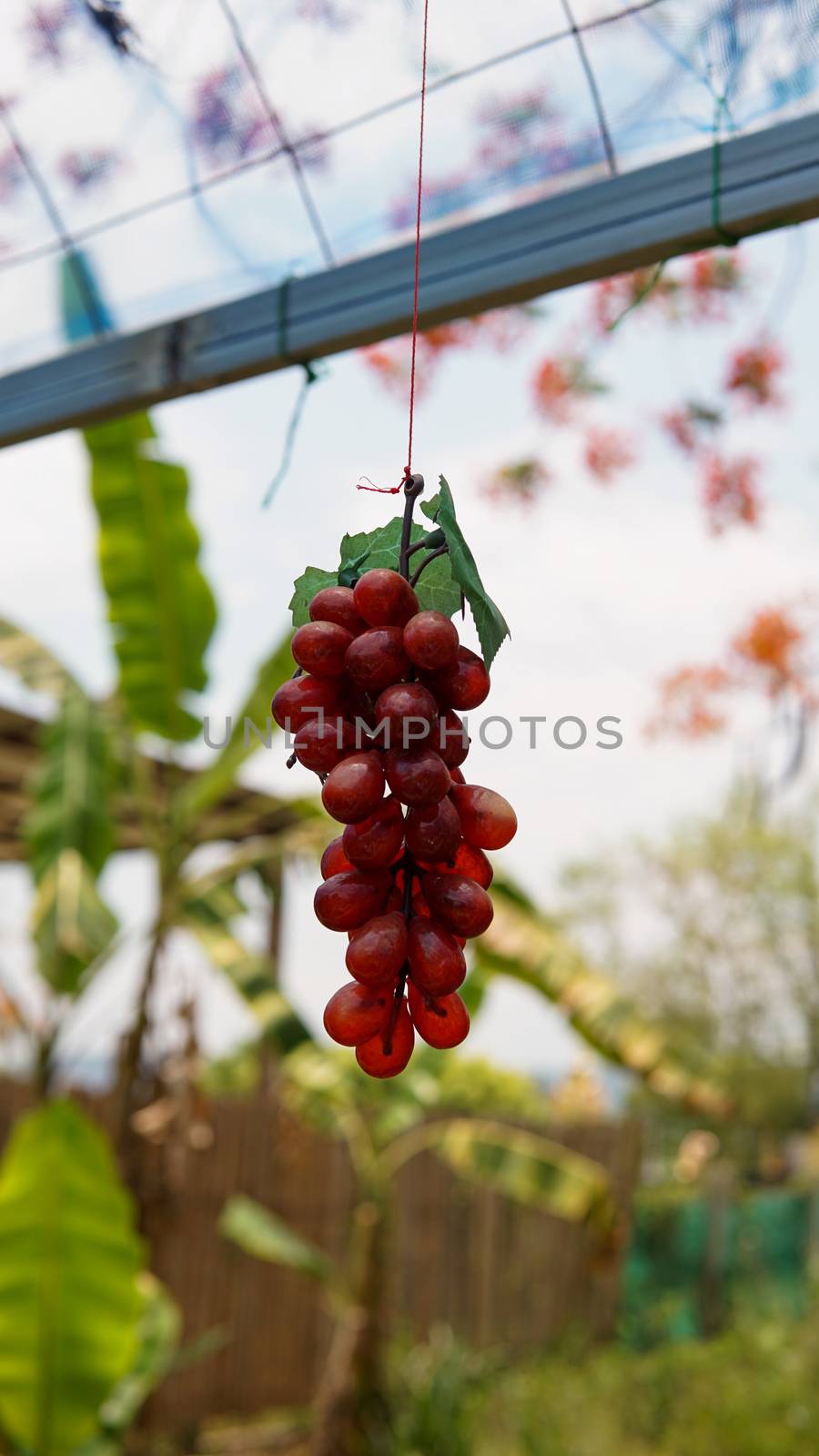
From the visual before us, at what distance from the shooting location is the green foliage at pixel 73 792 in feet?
13.0

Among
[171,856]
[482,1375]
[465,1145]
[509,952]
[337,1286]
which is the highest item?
[171,856]

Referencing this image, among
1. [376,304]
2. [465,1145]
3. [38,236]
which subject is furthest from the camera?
[465,1145]

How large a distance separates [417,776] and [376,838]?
0.05 m

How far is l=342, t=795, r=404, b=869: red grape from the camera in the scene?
0.84m

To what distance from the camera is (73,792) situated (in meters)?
4.04

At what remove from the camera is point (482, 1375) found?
6.82 m

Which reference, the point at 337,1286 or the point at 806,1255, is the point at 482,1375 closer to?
the point at 337,1286

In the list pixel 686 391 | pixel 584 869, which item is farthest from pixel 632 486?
pixel 584 869

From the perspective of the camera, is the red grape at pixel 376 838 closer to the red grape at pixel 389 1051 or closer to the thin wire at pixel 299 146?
the red grape at pixel 389 1051

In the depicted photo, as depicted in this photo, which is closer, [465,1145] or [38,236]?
[38,236]

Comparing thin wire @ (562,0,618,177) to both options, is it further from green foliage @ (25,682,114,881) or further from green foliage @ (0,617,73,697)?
green foliage @ (0,617,73,697)

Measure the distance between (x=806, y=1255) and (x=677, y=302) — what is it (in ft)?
22.5

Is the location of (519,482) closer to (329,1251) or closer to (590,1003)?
(590,1003)

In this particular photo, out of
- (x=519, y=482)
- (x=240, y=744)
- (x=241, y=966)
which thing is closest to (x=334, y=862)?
(x=240, y=744)
